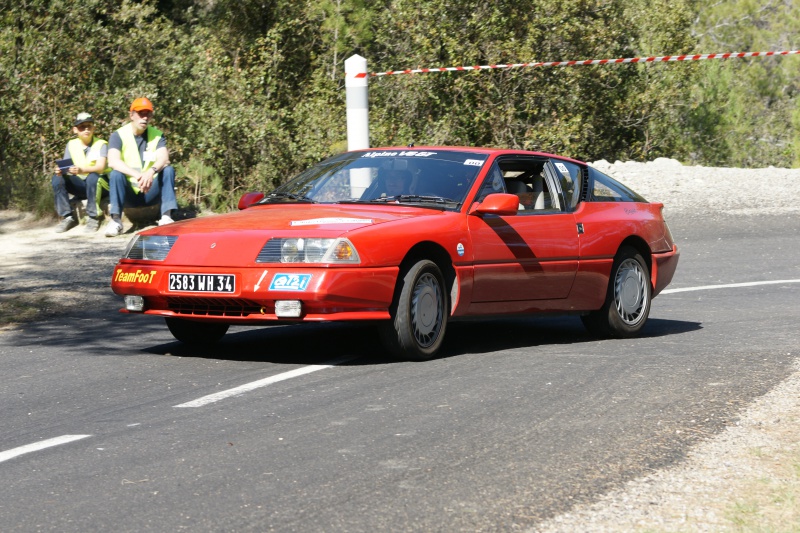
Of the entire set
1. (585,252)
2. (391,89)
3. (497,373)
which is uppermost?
(391,89)

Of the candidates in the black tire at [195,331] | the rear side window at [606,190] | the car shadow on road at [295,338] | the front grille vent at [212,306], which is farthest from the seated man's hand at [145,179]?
the front grille vent at [212,306]

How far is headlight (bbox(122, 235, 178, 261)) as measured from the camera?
8.14 metres

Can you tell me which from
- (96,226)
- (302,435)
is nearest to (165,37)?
(96,226)

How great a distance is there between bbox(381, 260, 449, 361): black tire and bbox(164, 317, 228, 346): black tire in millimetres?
1530

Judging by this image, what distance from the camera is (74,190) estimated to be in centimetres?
1670

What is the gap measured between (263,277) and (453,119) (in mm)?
15924

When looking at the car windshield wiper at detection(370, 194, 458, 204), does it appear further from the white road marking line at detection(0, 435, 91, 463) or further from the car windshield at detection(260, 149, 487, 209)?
the white road marking line at detection(0, 435, 91, 463)

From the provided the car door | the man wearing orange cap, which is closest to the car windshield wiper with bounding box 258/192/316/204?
the car door

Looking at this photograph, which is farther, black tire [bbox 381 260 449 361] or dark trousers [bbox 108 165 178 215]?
dark trousers [bbox 108 165 178 215]

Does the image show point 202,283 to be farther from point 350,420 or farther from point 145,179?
point 145,179

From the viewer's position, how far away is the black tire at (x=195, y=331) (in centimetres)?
873

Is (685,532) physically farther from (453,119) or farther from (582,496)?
(453,119)

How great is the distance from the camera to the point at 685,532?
4410 mm

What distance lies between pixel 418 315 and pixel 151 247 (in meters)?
1.75
